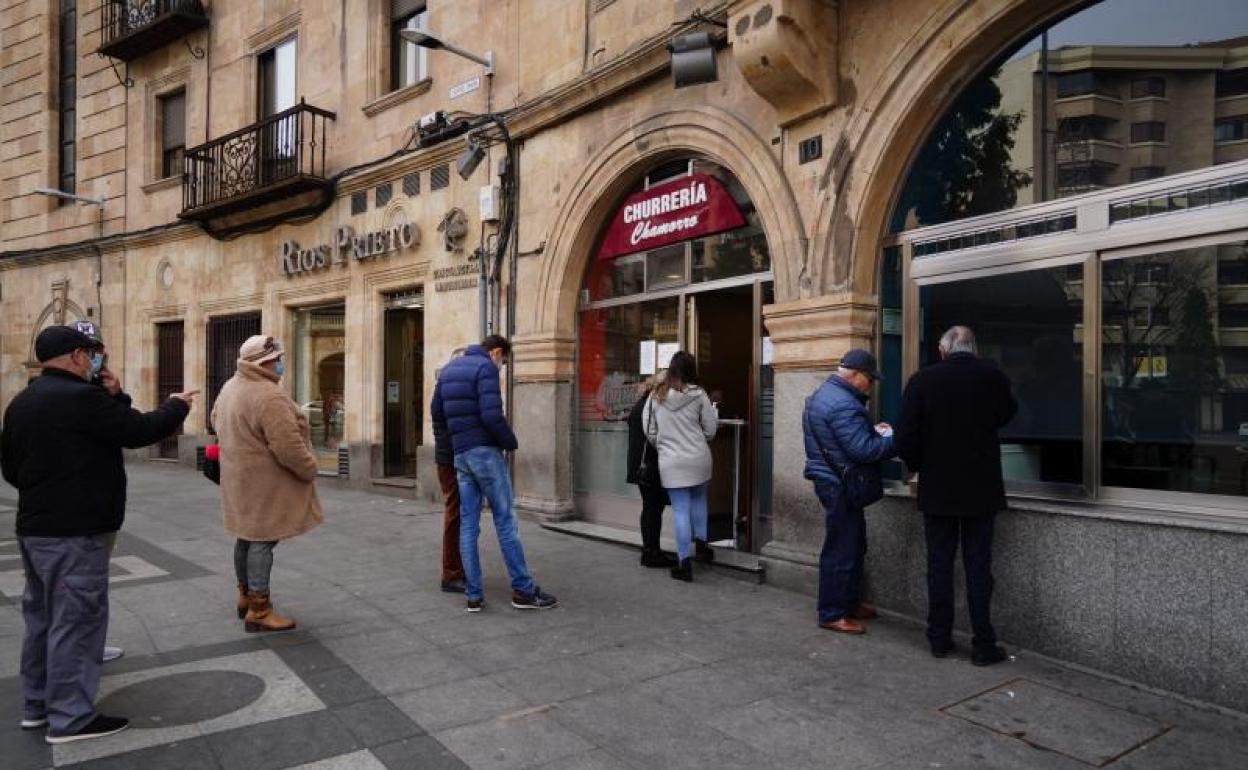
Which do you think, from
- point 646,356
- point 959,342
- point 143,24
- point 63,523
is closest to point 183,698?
point 63,523

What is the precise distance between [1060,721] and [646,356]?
5.21 metres

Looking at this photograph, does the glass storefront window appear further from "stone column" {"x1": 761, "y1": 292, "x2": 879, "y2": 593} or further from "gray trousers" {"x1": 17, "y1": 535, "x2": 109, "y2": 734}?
"gray trousers" {"x1": 17, "y1": 535, "x2": 109, "y2": 734}

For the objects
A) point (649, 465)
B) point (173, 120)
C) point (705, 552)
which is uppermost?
point (173, 120)

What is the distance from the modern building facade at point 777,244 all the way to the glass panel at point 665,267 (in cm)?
5

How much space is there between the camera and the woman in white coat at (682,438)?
6473 millimetres

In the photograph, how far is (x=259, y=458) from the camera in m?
5.07

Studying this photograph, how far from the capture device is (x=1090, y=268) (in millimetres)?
5027

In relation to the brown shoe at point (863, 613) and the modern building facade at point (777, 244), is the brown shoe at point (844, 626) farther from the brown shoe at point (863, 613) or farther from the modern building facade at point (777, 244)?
the modern building facade at point (777, 244)

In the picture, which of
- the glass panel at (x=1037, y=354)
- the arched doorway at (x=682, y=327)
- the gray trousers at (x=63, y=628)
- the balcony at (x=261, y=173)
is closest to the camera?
the gray trousers at (x=63, y=628)

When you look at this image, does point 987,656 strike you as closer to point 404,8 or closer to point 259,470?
point 259,470

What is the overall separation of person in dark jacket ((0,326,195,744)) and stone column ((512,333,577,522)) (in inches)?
211

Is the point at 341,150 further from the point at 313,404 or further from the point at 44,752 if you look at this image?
the point at 44,752

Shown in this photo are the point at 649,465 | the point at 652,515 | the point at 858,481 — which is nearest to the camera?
the point at 858,481

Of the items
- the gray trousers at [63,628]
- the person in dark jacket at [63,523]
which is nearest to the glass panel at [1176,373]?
the person in dark jacket at [63,523]
